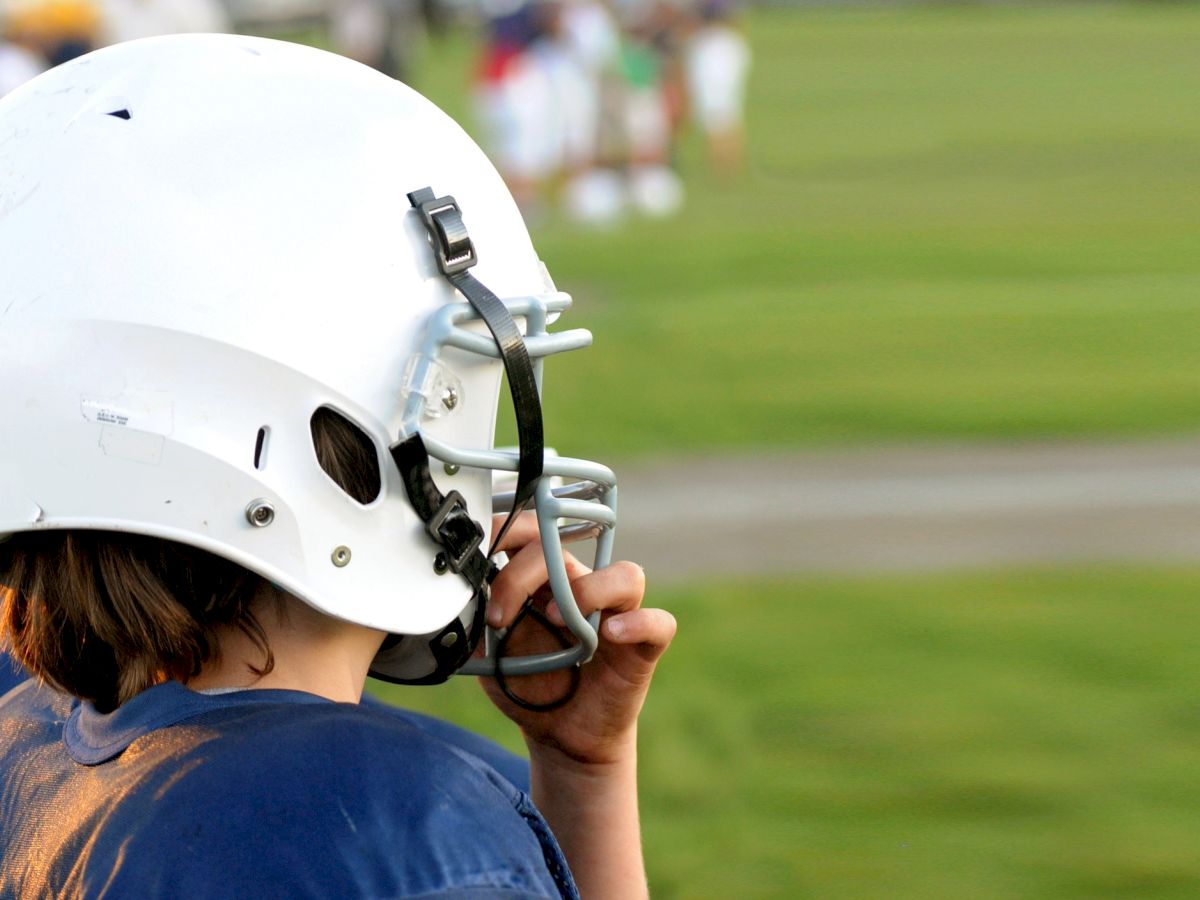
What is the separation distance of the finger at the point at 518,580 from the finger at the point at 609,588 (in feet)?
0.11

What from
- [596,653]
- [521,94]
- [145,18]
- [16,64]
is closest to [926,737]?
[596,653]

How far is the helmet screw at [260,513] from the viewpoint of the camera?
1621mm

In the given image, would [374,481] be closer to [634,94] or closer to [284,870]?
[284,870]

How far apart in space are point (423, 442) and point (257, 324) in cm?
22

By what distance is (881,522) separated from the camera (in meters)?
5.99

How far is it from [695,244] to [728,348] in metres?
3.37

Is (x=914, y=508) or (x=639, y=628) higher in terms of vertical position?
(x=639, y=628)

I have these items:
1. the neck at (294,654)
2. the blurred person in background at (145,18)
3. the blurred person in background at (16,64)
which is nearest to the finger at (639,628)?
the neck at (294,654)

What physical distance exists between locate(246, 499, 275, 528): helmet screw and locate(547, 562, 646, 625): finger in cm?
42

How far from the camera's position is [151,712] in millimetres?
1536

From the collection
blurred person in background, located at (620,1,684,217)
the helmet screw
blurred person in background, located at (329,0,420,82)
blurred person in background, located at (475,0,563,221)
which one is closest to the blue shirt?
the helmet screw

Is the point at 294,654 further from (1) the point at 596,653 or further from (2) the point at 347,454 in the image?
(1) the point at 596,653

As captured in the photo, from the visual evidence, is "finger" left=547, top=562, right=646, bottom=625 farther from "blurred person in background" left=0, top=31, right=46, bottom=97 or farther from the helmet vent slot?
"blurred person in background" left=0, top=31, right=46, bottom=97

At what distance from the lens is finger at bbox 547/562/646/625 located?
1899mm
